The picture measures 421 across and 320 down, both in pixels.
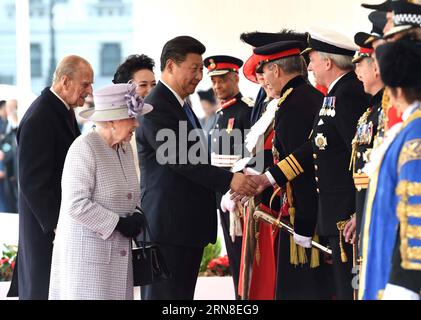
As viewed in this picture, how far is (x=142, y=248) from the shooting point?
15.1ft

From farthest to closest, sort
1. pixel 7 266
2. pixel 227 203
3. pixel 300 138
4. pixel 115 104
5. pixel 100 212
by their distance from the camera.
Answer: pixel 7 266 → pixel 227 203 → pixel 300 138 → pixel 115 104 → pixel 100 212

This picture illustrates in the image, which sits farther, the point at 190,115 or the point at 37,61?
the point at 37,61

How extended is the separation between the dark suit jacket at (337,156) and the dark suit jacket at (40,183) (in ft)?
4.08

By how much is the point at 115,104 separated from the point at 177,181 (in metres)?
0.77

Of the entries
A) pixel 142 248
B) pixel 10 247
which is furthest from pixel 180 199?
pixel 10 247

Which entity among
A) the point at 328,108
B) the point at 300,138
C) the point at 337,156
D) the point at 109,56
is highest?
the point at 109,56

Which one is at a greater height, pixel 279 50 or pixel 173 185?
pixel 279 50

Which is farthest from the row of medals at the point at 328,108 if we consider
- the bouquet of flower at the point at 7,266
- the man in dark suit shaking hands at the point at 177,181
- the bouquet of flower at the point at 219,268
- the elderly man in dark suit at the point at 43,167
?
the bouquet of flower at the point at 7,266

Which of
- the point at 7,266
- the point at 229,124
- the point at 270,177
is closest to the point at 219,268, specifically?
the point at 229,124

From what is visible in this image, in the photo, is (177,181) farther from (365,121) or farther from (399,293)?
(399,293)

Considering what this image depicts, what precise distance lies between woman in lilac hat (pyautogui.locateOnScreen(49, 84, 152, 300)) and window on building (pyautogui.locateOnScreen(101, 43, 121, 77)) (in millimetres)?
14364

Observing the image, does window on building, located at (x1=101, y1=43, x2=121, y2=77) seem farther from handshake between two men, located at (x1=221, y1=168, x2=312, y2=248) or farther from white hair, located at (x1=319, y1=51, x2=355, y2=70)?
white hair, located at (x1=319, y1=51, x2=355, y2=70)

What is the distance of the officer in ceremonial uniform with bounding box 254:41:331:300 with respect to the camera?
5.23 metres

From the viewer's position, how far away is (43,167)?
4.89 meters
